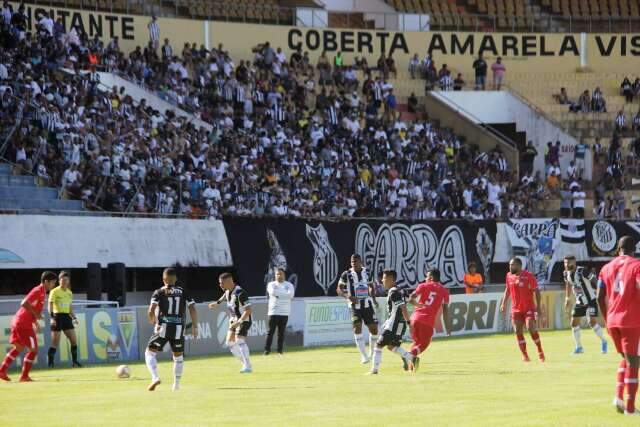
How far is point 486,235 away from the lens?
44.4m

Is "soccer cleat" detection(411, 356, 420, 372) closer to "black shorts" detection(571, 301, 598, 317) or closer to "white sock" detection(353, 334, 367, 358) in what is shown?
"white sock" detection(353, 334, 367, 358)

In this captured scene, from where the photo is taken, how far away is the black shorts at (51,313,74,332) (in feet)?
89.4

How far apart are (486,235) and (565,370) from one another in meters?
20.9

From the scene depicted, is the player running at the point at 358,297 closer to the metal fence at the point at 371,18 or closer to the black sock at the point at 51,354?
the black sock at the point at 51,354

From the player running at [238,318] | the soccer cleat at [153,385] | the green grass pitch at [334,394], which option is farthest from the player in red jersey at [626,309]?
the player running at [238,318]

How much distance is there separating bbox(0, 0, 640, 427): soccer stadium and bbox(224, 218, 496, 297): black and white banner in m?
0.08

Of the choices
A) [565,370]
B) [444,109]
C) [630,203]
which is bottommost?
[565,370]

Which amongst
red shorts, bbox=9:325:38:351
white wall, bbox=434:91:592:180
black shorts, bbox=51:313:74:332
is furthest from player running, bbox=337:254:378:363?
white wall, bbox=434:91:592:180

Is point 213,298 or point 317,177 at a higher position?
point 317,177

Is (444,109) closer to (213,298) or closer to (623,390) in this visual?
(213,298)

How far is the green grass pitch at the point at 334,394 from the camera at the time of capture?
52.6 ft

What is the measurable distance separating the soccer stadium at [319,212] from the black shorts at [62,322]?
0.41 ft

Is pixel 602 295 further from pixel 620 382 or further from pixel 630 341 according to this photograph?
pixel 620 382

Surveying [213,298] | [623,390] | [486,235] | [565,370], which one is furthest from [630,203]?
[623,390]
